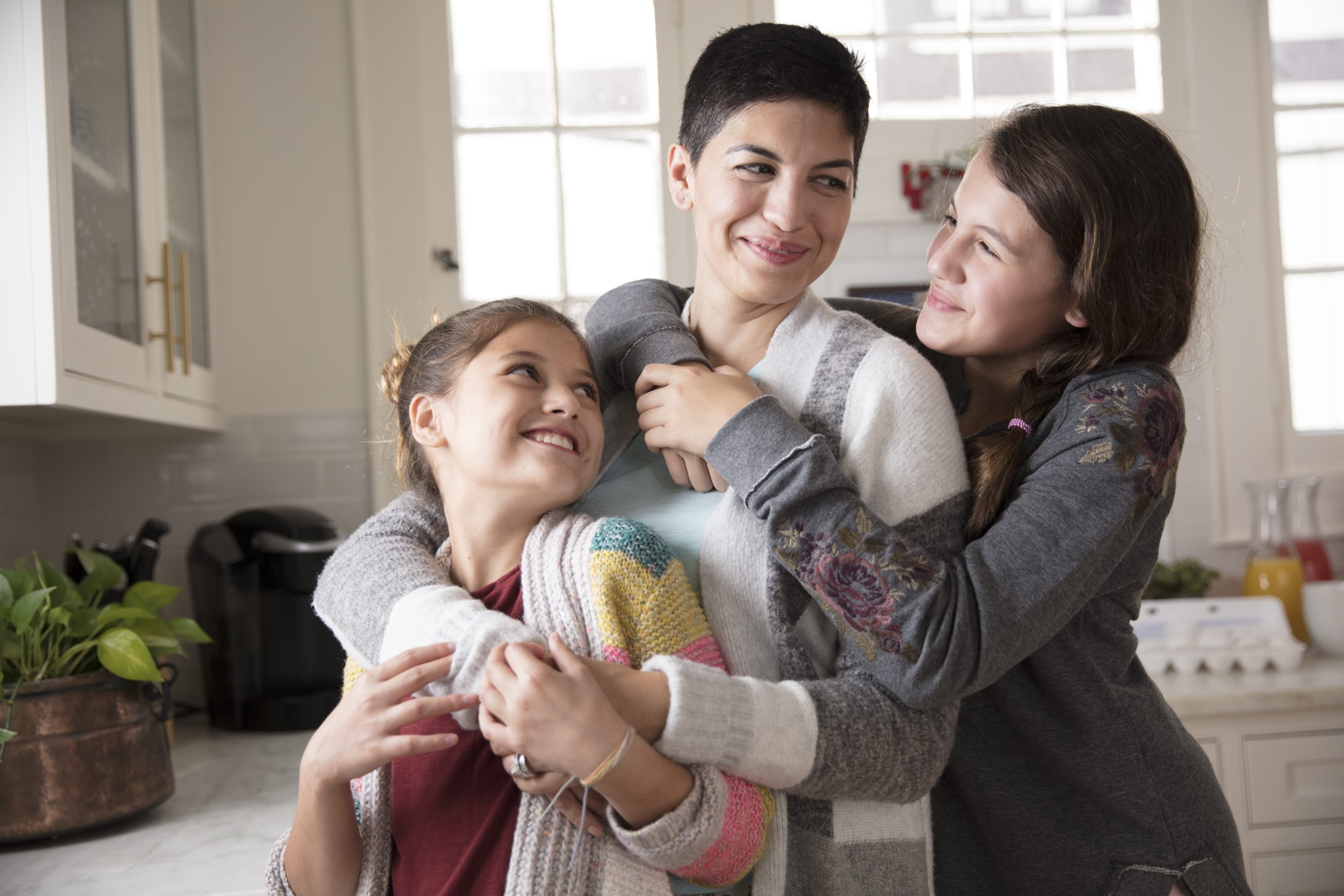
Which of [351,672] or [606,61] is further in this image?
[606,61]

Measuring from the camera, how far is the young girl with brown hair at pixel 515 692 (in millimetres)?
809

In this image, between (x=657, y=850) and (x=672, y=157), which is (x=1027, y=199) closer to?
(x=672, y=157)

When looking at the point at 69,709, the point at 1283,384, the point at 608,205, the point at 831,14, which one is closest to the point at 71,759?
the point at 69,709

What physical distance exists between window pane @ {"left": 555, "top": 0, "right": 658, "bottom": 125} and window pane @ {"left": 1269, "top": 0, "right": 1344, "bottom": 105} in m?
1.56

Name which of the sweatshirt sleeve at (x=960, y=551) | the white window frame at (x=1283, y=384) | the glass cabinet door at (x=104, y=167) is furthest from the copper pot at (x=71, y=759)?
the white window frame at (x=1283, y=384)

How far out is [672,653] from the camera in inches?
35.7

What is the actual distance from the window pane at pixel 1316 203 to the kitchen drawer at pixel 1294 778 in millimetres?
1220

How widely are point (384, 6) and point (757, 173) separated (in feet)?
5.85

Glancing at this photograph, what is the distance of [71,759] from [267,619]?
0.57 meters

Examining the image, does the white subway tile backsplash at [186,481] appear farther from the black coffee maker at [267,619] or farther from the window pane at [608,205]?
the window pane at [608,205]

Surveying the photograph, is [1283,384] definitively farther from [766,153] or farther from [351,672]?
[351,672]

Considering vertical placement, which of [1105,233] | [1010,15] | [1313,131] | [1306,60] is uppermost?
[1010,15]

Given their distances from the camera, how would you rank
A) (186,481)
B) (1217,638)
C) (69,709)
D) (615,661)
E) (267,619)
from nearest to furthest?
(615,661)
(69,709)
(267,619)
(1217,638)
(186,481)

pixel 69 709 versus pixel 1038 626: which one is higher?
pixel 1038 626
